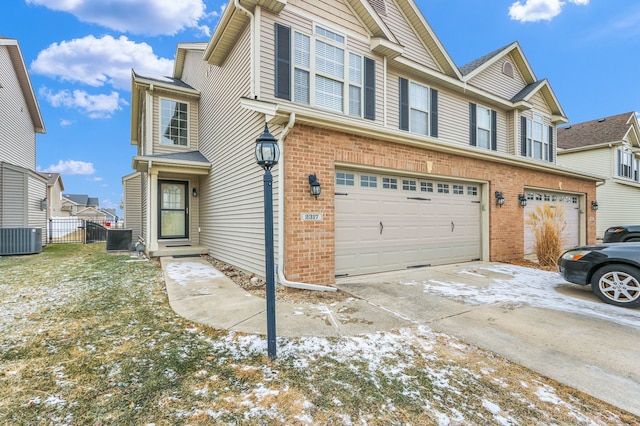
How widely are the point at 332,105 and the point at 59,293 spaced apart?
6.30 meters

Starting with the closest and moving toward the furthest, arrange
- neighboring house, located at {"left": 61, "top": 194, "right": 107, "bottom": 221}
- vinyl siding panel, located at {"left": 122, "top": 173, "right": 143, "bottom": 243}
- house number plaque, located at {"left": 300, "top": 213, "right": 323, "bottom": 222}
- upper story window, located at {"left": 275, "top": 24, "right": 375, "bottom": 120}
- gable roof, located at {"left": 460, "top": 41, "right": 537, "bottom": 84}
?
house number plaque, located at {"left": 300, "top": 213, "right": 323, "bottom": 222}
upper story window, located at {"left": 275, "top": 24, "right": 375, "bottom": 120}
gable roof, located at {"left": 460, "top": 41, "right": 537, "bottom": 84}
vinyl siding panel, located at {"left": 122, "top": 173, "right": 143, "bottom": 243}
neighboring house, located at {"left": 61, "top": 194, "right": 107, "bottom": 221}

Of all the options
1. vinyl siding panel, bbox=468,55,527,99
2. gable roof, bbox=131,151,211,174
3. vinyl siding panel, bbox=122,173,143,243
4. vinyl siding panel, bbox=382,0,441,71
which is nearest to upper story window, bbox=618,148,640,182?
vinyl siding panel, bbox=468,55,527,99

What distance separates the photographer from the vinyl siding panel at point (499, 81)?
406 inches

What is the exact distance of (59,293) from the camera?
496cm

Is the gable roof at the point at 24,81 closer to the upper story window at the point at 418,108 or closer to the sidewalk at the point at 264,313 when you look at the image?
the sidewalk at the point at 264,313

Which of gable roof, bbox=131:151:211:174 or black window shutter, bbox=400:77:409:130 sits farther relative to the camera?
black window shutter, bbox=400:77:409:130

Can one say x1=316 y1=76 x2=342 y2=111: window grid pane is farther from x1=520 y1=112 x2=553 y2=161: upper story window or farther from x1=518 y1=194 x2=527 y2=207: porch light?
x1=520 y1=112 x2=553 y2=161: upper story window

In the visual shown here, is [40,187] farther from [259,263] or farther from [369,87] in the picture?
[369,87]

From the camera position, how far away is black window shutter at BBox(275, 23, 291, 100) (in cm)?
610

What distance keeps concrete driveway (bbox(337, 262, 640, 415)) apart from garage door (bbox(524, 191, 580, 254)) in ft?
11.0

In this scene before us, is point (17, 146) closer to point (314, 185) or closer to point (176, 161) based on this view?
point (176, 161)

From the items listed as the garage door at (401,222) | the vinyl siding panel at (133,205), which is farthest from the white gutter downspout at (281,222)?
the vinyl siding panel at (133,205)

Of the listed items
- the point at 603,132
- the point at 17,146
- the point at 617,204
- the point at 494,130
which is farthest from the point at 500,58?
the point at 17,146

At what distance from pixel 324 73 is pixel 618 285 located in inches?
257
